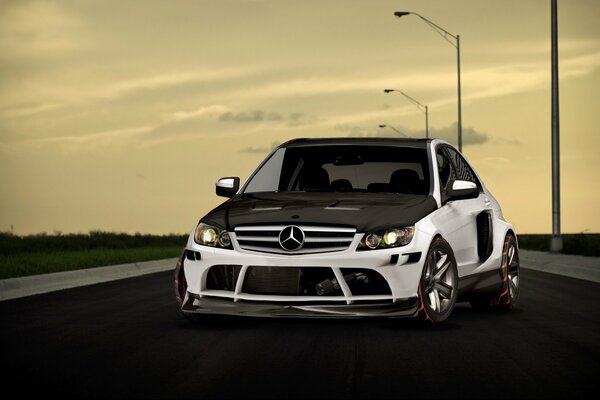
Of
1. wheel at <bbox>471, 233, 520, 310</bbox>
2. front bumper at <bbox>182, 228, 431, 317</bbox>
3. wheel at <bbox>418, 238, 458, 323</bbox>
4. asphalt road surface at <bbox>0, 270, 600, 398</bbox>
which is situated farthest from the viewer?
wheel at <bbox>471, 233, 520, 310</bbox>

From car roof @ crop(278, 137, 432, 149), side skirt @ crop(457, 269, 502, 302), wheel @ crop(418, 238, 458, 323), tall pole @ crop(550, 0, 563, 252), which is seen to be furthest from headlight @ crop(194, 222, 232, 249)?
tall pole @ crop(550, 0, 563, 252)

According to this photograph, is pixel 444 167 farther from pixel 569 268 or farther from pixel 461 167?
pixel 569 268

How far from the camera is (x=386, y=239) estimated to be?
10.1 m

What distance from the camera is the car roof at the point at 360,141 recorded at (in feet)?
39.4

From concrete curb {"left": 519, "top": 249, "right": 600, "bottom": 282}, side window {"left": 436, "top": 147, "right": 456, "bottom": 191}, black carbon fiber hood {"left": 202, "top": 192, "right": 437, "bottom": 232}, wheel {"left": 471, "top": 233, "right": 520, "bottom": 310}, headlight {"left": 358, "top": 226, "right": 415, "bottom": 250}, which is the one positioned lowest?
concrete curb {"left": 519, "top": 249, "right": 600, "bottom": 282}

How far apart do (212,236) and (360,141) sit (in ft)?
8.04

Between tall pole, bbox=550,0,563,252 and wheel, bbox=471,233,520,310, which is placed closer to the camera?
wheel, bbox=471,233,520,310

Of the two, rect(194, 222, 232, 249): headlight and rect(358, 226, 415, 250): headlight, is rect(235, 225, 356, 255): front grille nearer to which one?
rect(358, 226, 415, 250): headlight

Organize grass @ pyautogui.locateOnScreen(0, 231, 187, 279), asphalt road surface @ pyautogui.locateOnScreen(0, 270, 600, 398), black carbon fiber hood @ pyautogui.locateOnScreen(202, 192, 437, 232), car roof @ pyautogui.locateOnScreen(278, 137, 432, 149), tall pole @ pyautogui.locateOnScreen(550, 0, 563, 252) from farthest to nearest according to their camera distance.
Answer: tall pole @ pyautogui.locateOnScreen(550, 0, 563, 252)
grass @ pyautogui.locateOnScreen(0, 231, 187, 279)
car roof @ pyautogui.locateOnScreen(278, 137, 432, 149)
black carbon fiber hood @ pyautogui.locateOnScreen(202, 192, 437, 232)
asphalt road surface @ pyautogui.locateOnScreen(0, 270, 600, 398)

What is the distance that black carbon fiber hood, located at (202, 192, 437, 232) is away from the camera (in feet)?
33.4

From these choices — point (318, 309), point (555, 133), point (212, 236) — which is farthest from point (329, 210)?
point (555, 133)

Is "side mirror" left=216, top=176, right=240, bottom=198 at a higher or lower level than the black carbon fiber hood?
higher

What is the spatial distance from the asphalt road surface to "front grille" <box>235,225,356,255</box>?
786mm

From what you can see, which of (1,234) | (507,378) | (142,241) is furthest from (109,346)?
(142,241)
